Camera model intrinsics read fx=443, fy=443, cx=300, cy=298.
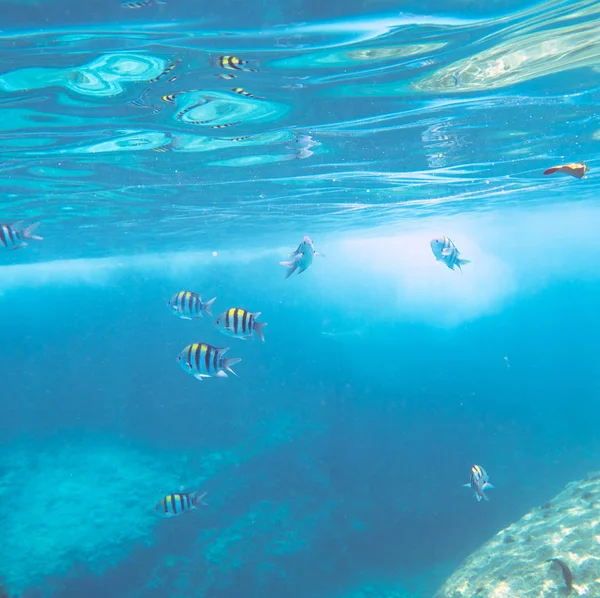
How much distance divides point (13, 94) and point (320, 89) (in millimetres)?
6588

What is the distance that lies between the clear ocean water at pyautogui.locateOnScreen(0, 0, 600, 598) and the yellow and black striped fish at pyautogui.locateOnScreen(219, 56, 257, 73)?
0.19ft

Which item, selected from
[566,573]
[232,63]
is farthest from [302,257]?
[566,573]

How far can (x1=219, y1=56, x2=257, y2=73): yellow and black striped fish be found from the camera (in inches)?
336

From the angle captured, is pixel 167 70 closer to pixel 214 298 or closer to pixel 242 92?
pixel 242 92

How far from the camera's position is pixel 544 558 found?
11.1 meters

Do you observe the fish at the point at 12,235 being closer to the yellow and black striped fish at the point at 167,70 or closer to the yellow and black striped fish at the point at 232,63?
the yellow and black striped fish at the point at 167,70

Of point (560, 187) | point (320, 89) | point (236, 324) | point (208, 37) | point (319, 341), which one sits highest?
point (319, 341)

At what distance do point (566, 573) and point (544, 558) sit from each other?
99 cm

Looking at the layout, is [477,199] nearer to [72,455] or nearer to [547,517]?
[547,517]

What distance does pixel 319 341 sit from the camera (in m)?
41.3

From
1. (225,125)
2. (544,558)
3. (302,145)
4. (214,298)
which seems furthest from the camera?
(302,145)

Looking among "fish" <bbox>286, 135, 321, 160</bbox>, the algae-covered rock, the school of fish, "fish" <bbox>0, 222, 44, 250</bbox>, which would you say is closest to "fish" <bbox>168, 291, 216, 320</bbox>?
the school of fish

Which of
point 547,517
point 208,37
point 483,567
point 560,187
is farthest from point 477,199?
point 208,37

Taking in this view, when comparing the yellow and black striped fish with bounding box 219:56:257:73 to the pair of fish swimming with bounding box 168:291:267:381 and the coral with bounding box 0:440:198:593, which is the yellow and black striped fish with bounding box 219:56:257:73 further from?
the coral with bounding box 0:440:198:593
